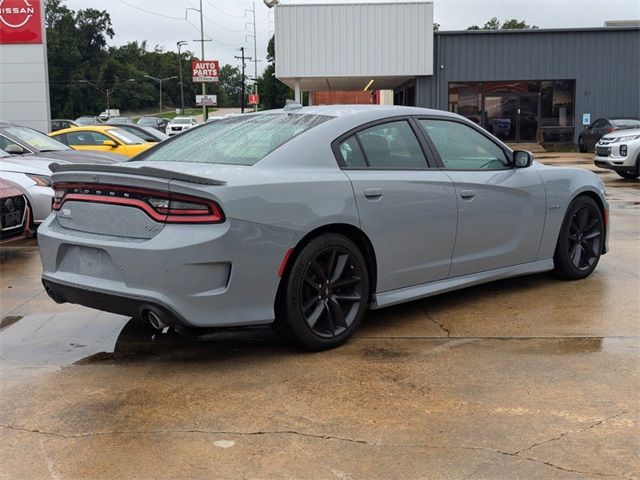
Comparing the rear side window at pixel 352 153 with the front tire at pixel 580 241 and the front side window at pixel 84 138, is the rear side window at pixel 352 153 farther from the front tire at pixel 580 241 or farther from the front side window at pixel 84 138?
the front side window at pixel 84 138

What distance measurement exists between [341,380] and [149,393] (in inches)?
40.8

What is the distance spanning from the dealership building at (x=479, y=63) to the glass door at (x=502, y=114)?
1.7 inches

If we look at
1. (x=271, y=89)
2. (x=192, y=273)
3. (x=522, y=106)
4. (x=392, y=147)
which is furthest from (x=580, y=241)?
(x=271, y=89)

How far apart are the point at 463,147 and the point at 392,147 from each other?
78 centimetres

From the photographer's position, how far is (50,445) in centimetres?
312

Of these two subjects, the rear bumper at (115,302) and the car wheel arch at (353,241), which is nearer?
the rear bumper at (115,302)

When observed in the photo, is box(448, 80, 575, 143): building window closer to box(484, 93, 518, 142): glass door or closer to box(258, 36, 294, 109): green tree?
box(484, 93, 518, 142): glass door

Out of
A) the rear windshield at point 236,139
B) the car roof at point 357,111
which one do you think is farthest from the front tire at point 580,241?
the rear windshield at point 236,139

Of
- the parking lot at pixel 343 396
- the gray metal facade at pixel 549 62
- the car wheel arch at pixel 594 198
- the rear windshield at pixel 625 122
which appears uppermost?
the gray metal facade at pixel 549 62

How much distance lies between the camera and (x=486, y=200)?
5145 mm

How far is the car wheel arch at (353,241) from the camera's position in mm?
4078

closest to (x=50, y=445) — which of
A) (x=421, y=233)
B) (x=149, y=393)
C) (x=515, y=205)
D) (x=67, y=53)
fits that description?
(x=149, y=393)

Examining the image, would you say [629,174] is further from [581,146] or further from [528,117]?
[528,117]

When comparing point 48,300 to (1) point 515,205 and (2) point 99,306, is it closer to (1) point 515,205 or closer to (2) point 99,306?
(2) point 99,306
